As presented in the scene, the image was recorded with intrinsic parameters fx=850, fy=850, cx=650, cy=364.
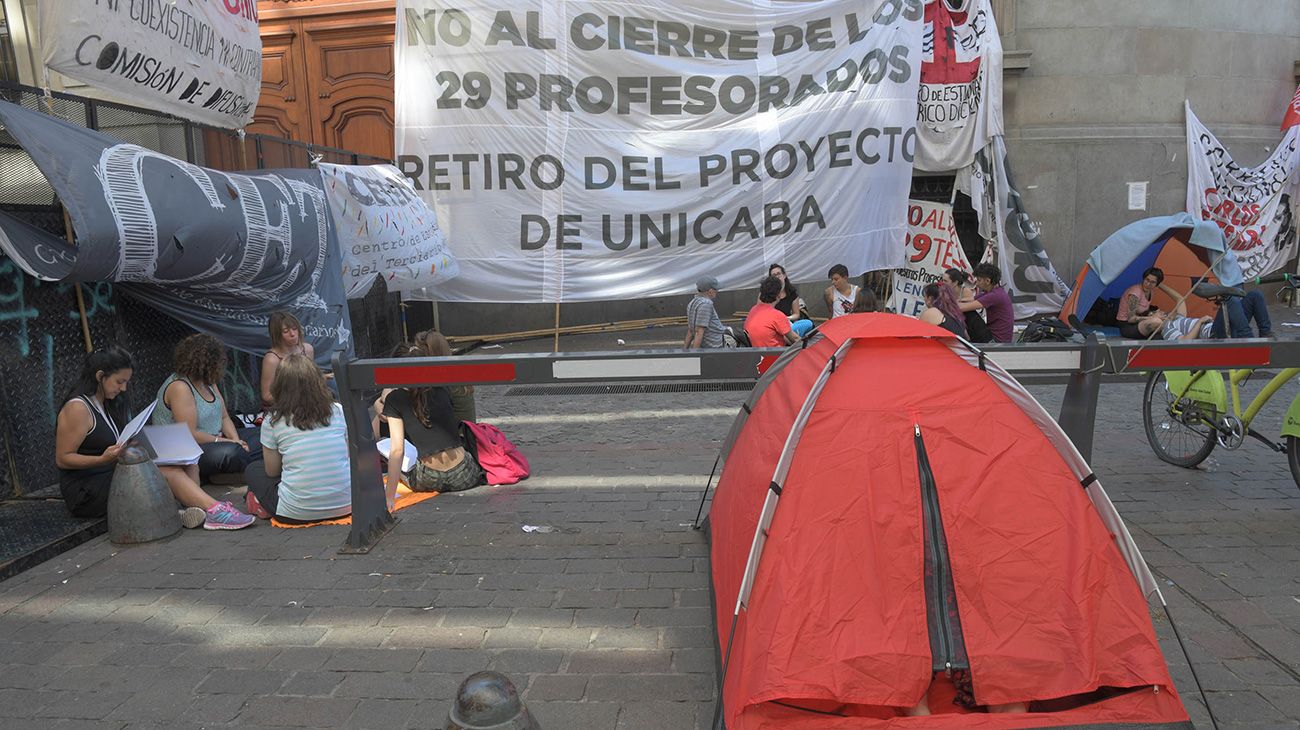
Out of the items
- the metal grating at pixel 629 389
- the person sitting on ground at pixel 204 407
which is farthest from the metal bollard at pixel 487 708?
the metal grating at pixel 629 389

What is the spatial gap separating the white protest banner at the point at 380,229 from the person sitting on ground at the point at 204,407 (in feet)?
6.60

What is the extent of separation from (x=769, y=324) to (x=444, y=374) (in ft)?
14.0

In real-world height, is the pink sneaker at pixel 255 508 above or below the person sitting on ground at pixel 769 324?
below

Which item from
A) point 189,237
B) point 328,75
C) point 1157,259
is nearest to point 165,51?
point 189,237

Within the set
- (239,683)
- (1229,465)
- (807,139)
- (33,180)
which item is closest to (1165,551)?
(1229,465)

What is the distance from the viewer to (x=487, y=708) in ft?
6.87

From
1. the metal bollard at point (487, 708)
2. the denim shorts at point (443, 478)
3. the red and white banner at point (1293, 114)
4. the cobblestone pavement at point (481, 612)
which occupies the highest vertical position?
the red and white banner at point (1293, 114)

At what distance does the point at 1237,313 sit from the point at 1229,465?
1.51m

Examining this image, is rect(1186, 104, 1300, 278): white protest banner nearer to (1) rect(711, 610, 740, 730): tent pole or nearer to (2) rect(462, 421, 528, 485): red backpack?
(2) rect(462, 421, 528, 485): red backpack

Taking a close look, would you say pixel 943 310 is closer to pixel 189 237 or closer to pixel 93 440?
pixel 189 237

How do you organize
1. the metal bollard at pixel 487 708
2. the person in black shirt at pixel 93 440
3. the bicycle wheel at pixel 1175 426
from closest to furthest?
the metal bollard at pixel 487 708 → the person in black shirt at pixel 93 440 → the bicycle wheel at pixel 1175 426

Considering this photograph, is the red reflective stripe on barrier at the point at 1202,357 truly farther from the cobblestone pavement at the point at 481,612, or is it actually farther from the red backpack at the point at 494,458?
the red backpack at the point at 494,458

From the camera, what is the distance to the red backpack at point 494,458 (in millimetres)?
6219

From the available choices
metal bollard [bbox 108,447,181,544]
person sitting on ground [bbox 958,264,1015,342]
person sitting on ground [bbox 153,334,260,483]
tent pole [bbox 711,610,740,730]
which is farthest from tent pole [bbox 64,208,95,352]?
person sitting on ground [bbox 958,264,1015,342]
